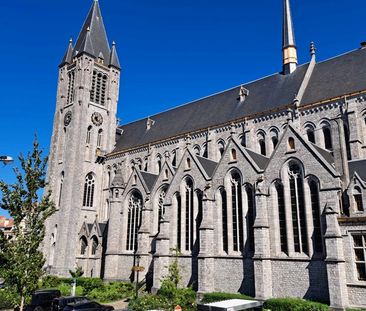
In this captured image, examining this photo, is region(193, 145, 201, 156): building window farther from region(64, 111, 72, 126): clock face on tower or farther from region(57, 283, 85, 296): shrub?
region(64, 111, 72, 126): clock face on tower

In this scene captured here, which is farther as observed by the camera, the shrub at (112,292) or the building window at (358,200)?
the shrub at (112,292)

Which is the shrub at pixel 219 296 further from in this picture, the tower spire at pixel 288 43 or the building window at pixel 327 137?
the tower spire at pixel 288 43

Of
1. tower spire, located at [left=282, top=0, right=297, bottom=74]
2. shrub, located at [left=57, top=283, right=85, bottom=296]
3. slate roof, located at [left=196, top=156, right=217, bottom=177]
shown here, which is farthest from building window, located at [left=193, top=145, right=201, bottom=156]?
shrub, located at [left=57, top=283, right=85, bottom=296]

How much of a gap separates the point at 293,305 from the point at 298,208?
6.16 metres

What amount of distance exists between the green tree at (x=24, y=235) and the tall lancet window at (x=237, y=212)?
13.6 meters

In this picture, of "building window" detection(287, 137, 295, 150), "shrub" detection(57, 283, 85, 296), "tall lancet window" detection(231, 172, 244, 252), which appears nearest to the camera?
"building window" detection(287, 137, 295, 150)

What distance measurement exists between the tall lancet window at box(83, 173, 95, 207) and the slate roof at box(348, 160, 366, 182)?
3277 cm

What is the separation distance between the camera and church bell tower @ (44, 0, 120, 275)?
42.3 meters

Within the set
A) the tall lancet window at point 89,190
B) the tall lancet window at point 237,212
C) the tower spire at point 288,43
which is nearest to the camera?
the tall lancet window at point 237,212

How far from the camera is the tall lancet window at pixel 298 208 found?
852 inches

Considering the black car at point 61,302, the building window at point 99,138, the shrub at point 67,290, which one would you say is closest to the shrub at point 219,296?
the black car at point 61,302

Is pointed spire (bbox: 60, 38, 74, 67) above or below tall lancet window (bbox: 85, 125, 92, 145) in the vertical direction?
above

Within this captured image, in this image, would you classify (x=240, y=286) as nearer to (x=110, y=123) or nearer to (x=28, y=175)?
(x=28, y=175)

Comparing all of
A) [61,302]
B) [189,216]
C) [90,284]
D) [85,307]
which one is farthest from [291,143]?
[90,284]
